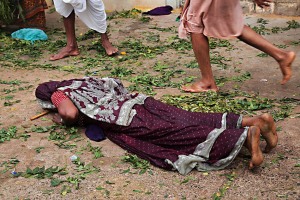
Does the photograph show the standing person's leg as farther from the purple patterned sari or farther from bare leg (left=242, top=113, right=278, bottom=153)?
bare leg (left=242, top=113, right=278, bottom=153)

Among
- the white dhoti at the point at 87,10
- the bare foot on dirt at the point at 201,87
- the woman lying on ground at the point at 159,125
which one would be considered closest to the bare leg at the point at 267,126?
the woman lying on ground at the point at 159,125

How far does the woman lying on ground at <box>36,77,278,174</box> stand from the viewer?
2.54 metres

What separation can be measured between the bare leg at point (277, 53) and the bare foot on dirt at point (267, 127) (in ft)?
3.22

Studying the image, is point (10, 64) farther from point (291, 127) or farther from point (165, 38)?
point (291, 127)

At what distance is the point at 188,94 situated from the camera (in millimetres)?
3795

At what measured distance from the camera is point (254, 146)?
2449 mm

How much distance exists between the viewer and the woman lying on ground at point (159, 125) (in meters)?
2.54

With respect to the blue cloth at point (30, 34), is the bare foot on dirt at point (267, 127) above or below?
above

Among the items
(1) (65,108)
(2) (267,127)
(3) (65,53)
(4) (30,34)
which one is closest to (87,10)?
(3) (65,53)

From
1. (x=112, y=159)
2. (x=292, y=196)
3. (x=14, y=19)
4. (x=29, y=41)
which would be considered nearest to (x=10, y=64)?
(x=29, y=41)

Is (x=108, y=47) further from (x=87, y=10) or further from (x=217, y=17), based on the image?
(x=217, y=17)

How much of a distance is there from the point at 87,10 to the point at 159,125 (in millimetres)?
2751

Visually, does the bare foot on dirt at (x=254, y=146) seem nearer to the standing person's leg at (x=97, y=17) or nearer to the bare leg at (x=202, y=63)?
the bare leg at (x=202, y=63)

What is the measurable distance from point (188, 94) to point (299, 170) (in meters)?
1.44
